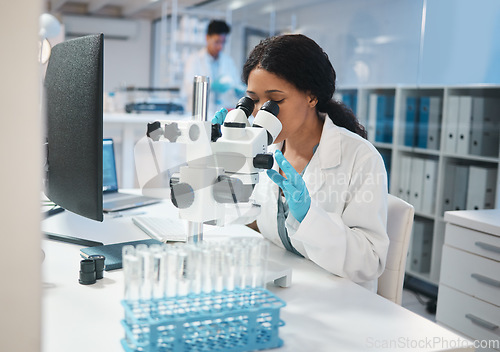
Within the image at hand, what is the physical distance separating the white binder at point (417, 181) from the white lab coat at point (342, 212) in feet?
5.68

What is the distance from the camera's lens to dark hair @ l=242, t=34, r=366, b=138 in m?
1.38

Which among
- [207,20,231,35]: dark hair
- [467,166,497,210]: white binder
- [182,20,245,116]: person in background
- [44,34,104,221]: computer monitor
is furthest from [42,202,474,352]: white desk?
[207,20,231,35]: dark hair

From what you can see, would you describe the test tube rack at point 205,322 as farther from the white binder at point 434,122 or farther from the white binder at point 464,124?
the white binder at point 434,122

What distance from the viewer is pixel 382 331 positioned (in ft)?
2.84

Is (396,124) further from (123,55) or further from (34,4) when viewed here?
(123,55)

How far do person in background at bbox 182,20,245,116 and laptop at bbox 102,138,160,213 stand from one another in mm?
2970

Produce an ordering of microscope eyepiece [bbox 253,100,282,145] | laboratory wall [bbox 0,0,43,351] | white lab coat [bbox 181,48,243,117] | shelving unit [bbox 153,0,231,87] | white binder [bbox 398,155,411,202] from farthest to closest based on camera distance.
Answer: shelving unit [bbox 153,0,231,87], white lab coat [bbox 181,48,243,117], white binder [bbox 398,155,411,202], microscope eyepiece [bbox 253,100,282,145], laboratory wall [bbox 0,0,43,351]

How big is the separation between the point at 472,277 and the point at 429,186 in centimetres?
124

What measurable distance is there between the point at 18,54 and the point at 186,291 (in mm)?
451

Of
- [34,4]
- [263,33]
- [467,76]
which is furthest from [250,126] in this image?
[263,33]

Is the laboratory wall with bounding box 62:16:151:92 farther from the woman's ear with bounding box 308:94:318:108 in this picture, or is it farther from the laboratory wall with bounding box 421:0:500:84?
the woman's ear with bounding box 308:94:318:108

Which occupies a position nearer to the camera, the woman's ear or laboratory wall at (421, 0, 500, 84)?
the woman's ear

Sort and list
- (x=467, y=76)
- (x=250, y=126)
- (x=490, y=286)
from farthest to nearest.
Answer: (x=467, y=76), (x=490, y=286), (x=250, y=126)

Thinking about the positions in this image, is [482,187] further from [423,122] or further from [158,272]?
[158,272]
